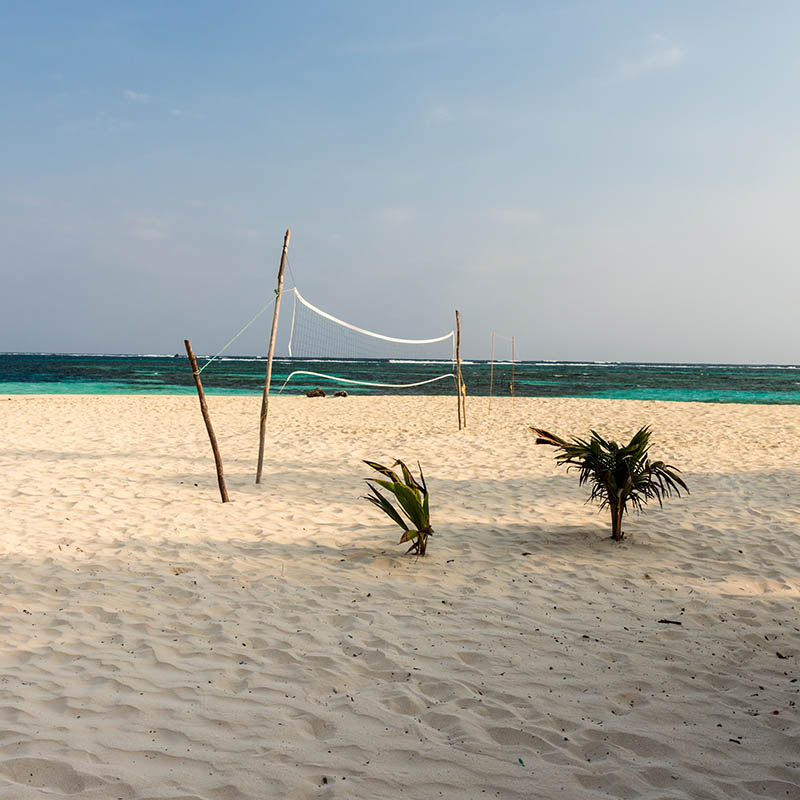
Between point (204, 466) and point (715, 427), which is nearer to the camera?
point (204, 466)

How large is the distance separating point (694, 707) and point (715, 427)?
12430mm

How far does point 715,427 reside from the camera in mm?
13719

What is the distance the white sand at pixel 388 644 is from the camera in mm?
2270

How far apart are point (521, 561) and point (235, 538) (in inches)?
94.5

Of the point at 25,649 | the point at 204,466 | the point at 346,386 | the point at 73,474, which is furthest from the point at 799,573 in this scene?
the point at 346,386

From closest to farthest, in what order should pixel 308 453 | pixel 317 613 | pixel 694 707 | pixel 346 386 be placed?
pixel 694 707
pixel 317 613
pixel 308 453
pixel 346 386

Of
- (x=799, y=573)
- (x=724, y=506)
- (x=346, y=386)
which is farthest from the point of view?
(x=346, y=386)

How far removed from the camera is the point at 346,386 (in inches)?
1571

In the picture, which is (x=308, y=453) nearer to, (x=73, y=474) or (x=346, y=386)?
(x=73, y=474)

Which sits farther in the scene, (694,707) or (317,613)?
(317,613)

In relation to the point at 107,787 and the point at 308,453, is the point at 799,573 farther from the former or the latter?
the point at 308,453

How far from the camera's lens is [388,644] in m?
3.29

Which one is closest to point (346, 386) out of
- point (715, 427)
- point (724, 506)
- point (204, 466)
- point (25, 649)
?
point (715, 427)

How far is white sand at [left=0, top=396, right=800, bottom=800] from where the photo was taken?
2270 mm
